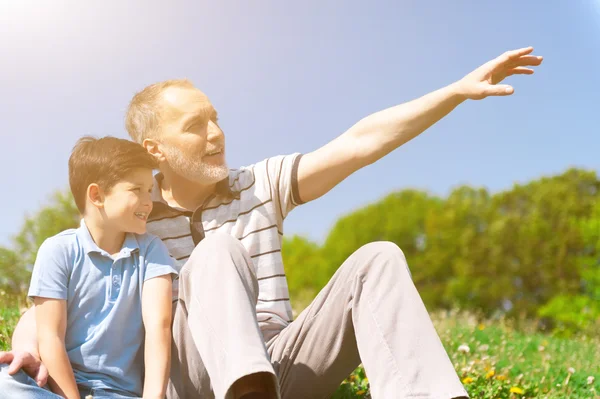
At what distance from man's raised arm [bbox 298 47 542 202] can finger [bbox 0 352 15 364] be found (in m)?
1.61

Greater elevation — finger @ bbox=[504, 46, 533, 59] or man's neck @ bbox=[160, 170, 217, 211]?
finger @ bbox=[504, 46, 533, 59]

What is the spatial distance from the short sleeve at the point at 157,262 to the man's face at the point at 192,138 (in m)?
0.53

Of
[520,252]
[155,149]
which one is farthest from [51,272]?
[520,252]

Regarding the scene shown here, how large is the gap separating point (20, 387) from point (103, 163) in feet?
3.38

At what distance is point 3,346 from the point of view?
4152 mm

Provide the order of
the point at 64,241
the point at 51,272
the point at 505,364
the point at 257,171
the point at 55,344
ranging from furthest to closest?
1. the point at 505,364
2. the point at 257,171
3. the point at 64,241
4. the point at 51,272
5. the point at 55,344

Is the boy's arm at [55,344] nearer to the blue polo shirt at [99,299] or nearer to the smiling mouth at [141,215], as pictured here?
the blue polo shirt at [99,299]

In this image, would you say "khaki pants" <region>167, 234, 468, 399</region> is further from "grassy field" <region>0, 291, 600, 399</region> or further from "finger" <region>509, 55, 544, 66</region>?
"finger" <region>509, 55, 544, 66</region>

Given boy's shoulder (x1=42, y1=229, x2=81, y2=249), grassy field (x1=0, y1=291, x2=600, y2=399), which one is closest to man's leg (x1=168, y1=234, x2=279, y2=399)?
boy's shoulder (x1=42, y1=229, x2=81, y2=249)

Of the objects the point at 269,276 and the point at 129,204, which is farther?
the point at 269,276

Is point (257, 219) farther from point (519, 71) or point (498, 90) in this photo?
point (519, 71)

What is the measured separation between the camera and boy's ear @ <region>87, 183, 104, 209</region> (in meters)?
3.09

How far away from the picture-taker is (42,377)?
106 inches

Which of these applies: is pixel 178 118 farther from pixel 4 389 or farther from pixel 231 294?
pixel 4 389
